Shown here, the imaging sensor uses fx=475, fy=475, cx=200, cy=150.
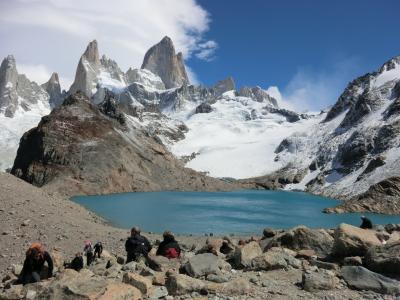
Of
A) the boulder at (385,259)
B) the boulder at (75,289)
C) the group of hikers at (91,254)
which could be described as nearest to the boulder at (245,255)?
the group of hikers at (91,254)

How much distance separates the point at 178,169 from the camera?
15925 centimetres

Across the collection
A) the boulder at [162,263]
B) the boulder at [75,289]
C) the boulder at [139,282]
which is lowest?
the boulder at [75,289]

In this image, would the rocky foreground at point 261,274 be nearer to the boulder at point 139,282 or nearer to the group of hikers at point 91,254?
the boulder at point 139,282

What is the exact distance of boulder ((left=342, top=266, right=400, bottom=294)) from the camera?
51.1 ft

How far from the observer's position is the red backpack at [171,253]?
22.2 meters

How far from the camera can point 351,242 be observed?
61.1ft

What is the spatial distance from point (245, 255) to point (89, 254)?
984cm

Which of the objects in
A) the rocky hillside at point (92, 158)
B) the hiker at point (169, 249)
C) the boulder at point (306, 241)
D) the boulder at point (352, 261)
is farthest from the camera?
the rocky hillside at point (92, 158)

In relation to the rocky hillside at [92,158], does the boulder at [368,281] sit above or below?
below

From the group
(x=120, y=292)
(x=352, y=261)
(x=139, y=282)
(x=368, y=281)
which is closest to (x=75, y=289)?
(x=120, y=292)

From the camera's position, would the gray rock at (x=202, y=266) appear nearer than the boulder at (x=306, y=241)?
Yes

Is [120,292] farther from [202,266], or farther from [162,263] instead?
[162,263]

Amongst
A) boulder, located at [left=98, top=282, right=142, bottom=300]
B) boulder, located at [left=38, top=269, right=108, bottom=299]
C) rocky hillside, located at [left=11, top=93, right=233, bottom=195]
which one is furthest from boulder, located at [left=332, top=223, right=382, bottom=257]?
rocky hillside, located at [left=11, top=93, right=233, bottom=195]

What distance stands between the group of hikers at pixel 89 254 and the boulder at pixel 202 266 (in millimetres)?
3594
